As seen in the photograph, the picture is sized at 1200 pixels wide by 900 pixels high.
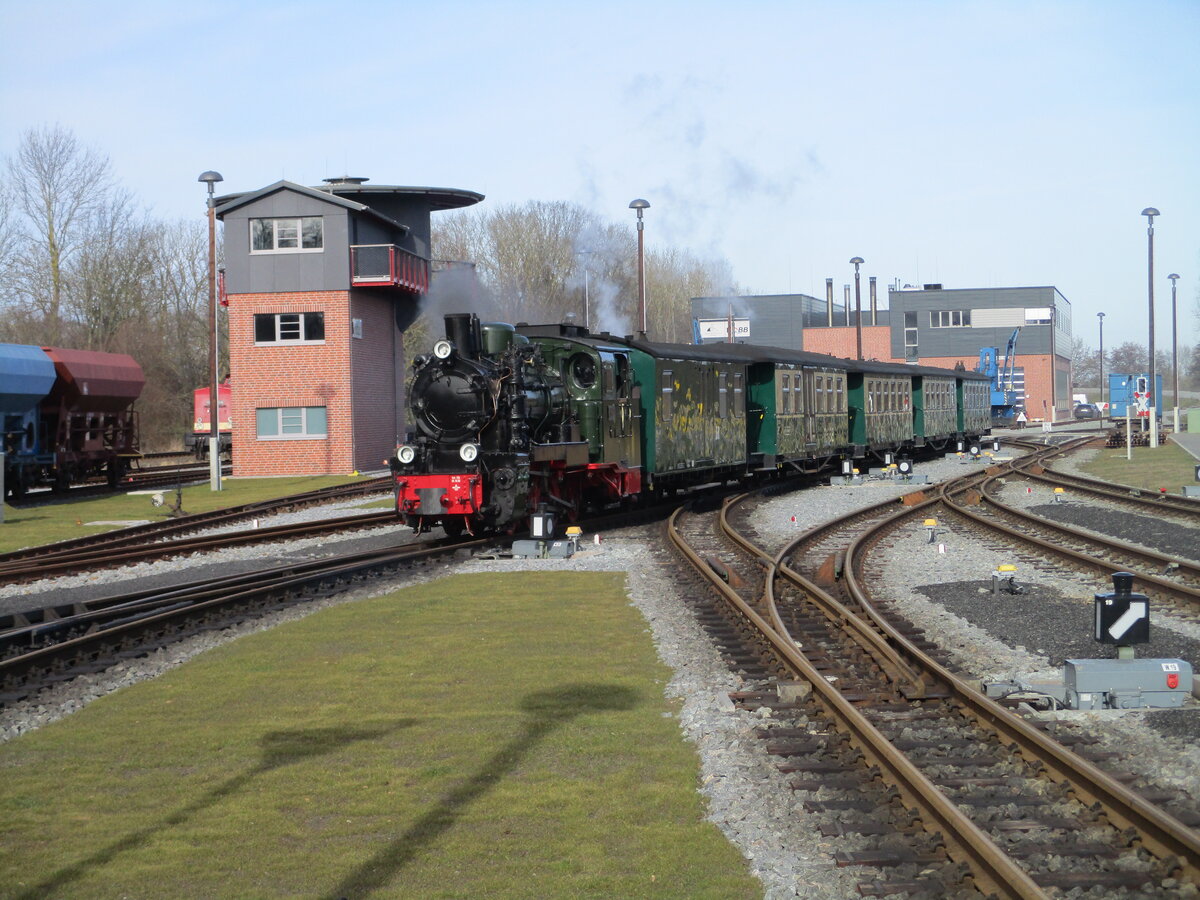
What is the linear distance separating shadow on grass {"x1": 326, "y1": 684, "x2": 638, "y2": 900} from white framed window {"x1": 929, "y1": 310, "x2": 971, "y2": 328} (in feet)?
310

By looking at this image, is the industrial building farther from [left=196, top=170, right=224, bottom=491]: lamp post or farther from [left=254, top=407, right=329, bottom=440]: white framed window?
[left=196, top=170, right=224, bottom=491]: lamp post

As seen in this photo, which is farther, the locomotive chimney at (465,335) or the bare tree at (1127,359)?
the bare tree at (1127,359)

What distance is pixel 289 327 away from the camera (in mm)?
38062

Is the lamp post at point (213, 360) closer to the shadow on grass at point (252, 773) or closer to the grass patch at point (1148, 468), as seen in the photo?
the grass patch at point (1148, 468)

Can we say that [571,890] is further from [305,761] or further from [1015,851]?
[305,761]

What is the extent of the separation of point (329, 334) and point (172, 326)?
113ft

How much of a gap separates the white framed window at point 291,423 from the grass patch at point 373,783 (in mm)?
27611

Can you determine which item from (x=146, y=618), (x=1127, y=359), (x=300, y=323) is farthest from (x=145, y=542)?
(x=1127, y=359)

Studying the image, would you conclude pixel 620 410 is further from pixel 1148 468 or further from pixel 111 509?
pixel 1148 468

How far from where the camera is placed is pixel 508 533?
1892 centimetres

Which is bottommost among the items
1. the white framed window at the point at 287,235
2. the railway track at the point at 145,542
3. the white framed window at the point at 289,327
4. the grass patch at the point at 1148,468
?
the railway track at the point at 145,542

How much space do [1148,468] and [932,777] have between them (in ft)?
99.4

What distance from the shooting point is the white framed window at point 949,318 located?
323 ft

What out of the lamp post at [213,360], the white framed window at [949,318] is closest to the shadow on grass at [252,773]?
the lamp post at [213,360]
